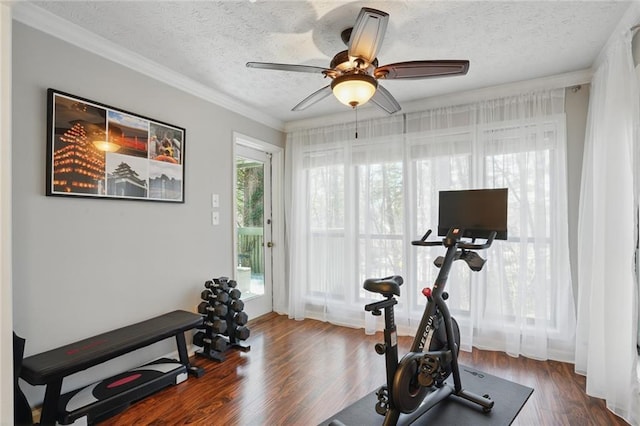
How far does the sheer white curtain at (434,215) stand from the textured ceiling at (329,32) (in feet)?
1.88

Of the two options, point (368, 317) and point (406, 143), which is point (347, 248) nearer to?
point (368, 317)

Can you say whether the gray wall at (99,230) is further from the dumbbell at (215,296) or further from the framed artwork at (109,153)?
the dumbbell at (215,296)

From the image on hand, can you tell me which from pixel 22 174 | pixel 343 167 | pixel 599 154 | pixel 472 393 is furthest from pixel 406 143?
pixel 22 174

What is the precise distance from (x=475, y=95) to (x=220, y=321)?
337cm

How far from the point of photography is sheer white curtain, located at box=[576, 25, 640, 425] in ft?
6.66

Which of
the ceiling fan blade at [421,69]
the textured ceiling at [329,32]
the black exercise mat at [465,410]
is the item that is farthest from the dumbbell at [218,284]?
the ceiling fan blade at [421,69]

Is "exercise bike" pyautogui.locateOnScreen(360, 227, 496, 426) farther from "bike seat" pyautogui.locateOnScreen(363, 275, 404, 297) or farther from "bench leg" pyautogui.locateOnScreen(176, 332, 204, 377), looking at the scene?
"bench leg" pyautogui.locateOnScreen(176, 332, 204, 377)

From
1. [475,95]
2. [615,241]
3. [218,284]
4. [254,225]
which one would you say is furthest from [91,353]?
[475,95]

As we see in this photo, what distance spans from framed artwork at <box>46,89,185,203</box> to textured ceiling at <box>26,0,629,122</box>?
0.55 meters

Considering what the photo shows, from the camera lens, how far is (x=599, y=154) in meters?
2.32

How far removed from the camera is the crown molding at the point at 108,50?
1986 millimetres

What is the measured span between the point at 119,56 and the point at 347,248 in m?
2.90

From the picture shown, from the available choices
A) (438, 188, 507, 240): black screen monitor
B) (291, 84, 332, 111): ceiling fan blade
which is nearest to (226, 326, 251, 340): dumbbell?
(438, 188, 507, 240): black screen monitor

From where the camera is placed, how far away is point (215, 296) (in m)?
2.97
